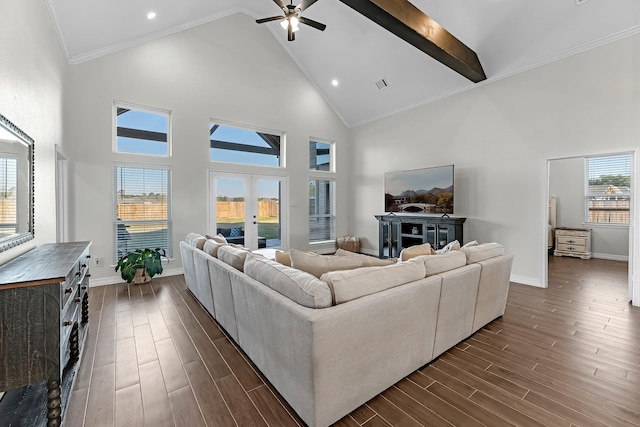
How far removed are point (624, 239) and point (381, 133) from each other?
5699mm

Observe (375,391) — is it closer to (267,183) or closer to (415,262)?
(415,262)

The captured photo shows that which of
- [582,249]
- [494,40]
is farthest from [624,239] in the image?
[494,40]

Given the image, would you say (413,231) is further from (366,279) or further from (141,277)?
(141,277)

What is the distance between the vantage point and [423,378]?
2.10 meters

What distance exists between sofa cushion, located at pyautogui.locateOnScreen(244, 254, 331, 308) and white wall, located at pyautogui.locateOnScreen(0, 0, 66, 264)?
1575 mm

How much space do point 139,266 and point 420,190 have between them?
201 inches

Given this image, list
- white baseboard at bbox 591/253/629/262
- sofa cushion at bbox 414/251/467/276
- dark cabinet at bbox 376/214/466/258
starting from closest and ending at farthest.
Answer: sofa cushion at bbox 414/251/467/276 → dark cabinet at bbox 376/214/466/258 → white baseboard at bbox 591/253/629/262

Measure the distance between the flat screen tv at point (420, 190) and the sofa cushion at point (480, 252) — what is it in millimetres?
2238

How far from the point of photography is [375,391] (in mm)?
1862

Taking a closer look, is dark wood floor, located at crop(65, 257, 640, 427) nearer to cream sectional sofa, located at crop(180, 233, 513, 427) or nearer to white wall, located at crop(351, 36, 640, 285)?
cream sectional sofa, located at crop(180, 233, 513, 427)

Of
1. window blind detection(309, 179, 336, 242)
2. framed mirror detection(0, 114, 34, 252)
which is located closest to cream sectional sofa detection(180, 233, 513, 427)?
framed mirror detection(0, 114, 34, 252)

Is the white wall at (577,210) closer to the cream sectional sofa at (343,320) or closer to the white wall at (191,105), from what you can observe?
the white wall at (191,105)

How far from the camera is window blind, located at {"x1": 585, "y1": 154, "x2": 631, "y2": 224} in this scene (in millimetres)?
6344

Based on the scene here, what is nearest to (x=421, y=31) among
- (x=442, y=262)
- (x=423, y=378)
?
(x=442, y=262)
